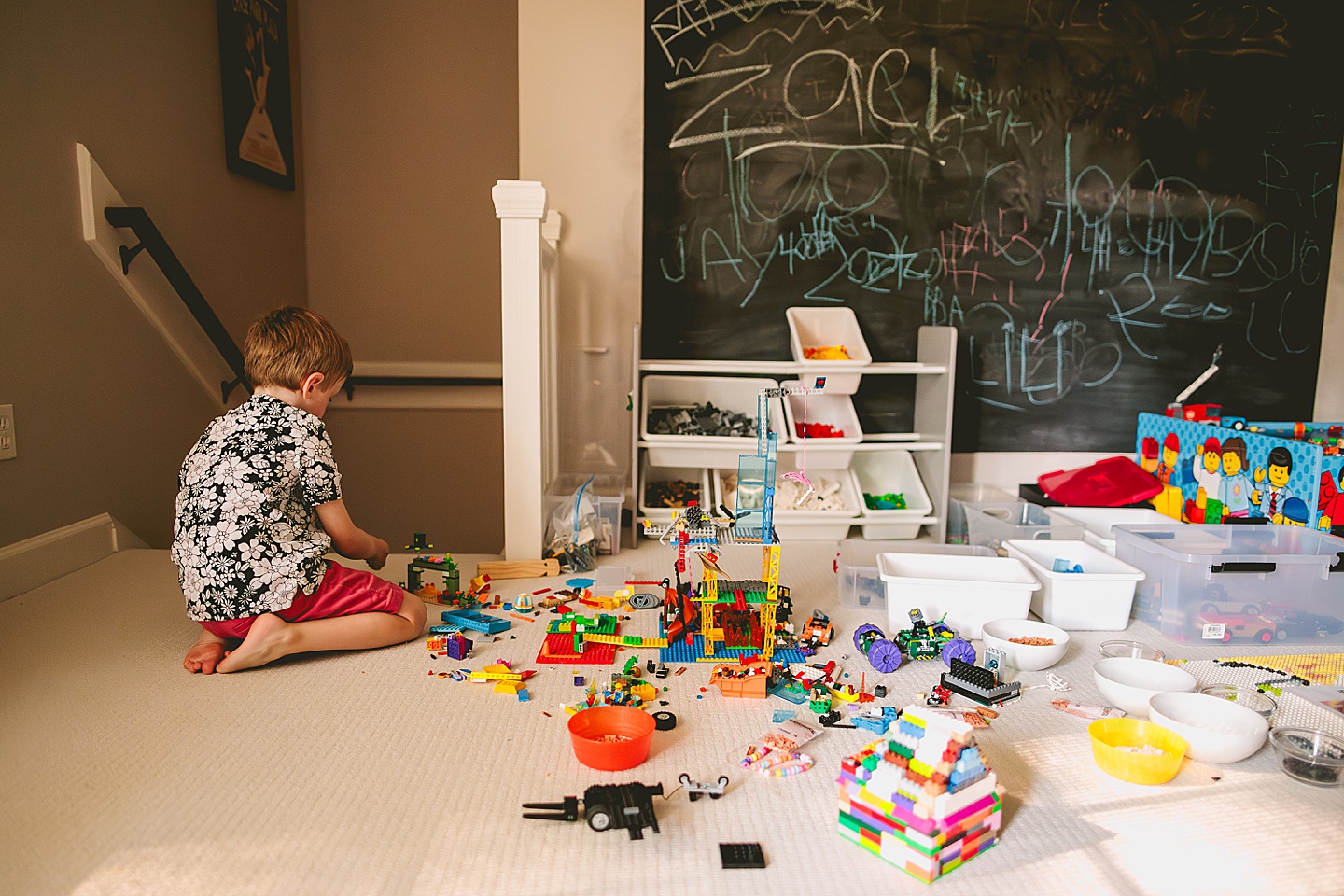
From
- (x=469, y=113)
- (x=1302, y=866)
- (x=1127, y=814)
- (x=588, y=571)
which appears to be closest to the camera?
(x=1302, y=866)

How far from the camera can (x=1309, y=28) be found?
3.04 meters

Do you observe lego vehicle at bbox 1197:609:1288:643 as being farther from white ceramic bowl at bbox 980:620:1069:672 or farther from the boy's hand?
the boy's hand

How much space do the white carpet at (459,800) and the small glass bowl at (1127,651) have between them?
6.0 inches

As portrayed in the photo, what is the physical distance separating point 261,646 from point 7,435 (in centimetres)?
89

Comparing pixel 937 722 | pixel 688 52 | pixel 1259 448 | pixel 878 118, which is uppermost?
pixel 688 52

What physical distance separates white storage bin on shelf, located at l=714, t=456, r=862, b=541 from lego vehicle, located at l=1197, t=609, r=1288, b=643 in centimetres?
107

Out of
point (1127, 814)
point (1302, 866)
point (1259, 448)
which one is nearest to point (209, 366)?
point (1127, 814)

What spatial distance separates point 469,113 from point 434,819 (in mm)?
2803

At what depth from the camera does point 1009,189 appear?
3043 millimetres

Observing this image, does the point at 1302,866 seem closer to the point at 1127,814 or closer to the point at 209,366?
the point at 1127,814

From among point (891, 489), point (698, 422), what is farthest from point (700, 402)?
point (891, 489)

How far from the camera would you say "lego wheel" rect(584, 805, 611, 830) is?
119 centimetres

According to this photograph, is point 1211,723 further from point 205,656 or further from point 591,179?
point 591,179

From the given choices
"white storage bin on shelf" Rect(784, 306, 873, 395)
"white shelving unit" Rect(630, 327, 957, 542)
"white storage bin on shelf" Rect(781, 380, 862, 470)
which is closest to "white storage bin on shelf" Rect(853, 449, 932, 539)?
"white shelving unit" Rect(630, 327, 957, 542)
